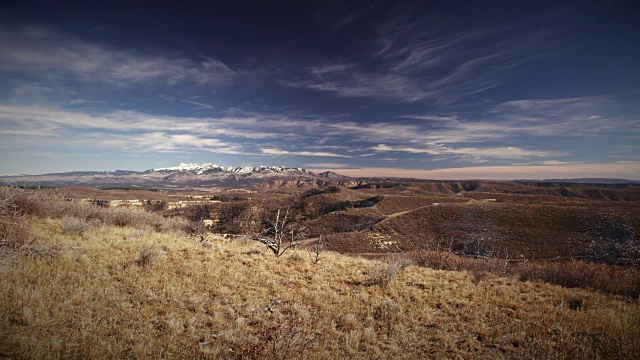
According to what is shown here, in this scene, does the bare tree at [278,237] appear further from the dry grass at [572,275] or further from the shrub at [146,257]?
the dry grass at [572,275]

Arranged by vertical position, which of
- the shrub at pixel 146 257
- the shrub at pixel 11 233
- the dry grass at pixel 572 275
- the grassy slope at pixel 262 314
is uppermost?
the shrub at pixel 11 233

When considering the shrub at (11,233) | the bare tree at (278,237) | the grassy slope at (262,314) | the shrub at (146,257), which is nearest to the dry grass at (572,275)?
the grassy slope at (262,314)

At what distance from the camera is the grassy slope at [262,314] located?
572cm

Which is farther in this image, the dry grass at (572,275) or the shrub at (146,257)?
the dry grass at (572,275)

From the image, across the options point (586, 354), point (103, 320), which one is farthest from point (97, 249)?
point (586, 354)

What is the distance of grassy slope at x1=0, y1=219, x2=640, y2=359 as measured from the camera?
5.72 metres

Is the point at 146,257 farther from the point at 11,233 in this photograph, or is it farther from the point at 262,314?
the point at 262,314

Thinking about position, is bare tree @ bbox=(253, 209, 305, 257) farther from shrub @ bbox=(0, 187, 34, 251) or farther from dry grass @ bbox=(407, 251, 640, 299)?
dry grass @ bbox=(407, 251, 640, 299)

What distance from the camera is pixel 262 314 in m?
7.95

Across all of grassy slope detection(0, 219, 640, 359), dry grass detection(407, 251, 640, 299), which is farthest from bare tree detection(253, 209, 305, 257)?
dry grass detection(407, 251, 640, 299)

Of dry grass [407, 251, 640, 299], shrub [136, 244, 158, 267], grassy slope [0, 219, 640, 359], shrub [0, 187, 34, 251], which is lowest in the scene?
dry grass [407, 251, 640, 299]

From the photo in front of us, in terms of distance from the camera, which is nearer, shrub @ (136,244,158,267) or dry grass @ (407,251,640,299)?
shrub @ (136,244,158,267)

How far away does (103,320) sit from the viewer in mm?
6203

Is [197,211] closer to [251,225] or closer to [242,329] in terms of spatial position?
[251,225]
